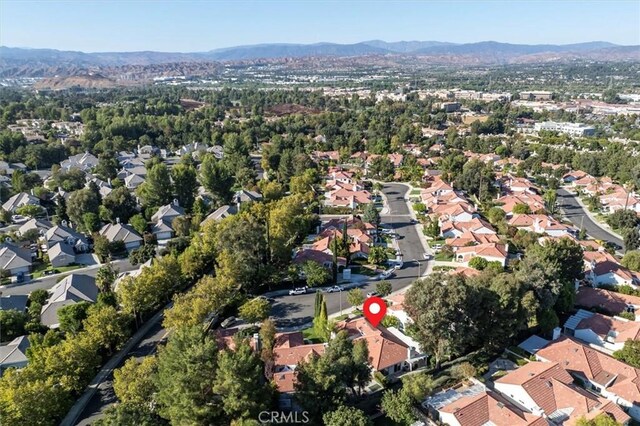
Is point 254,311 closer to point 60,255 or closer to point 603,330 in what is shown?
point 603,330

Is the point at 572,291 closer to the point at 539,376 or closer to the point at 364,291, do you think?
the point at 539,376

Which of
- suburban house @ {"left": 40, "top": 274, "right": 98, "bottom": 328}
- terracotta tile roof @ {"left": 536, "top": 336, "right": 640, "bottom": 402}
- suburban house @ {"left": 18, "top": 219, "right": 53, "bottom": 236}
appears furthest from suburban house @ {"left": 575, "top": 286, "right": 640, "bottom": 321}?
suburban house @ {"left": 18, "top": 219, "right": 53, "bottom": 236}

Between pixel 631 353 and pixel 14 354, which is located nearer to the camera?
pixel 631 353

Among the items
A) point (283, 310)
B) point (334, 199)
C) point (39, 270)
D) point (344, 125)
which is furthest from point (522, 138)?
point (39, 270)

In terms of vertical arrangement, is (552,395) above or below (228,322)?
above

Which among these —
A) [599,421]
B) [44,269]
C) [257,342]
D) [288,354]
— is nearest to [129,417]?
[257,342]

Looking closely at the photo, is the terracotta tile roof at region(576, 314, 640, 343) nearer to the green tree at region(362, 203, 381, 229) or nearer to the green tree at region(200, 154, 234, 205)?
the green tree at region(362, 203, 381, 229)

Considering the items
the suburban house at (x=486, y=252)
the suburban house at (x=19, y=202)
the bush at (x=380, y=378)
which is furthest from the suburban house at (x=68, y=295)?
the suburban house at (x=486, y=252)
